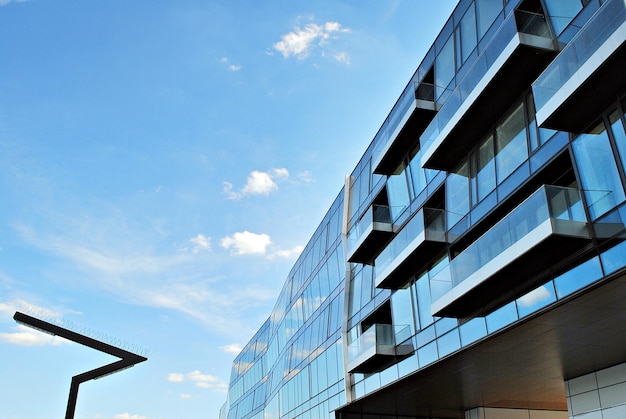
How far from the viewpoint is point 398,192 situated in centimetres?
2408

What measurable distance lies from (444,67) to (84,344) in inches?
572

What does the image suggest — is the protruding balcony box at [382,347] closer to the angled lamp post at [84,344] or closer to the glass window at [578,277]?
the glass window at [578,277]

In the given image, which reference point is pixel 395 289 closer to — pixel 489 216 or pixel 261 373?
pixel 489 216

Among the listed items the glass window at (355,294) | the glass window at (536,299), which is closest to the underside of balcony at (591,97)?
the glass window at (536,299)

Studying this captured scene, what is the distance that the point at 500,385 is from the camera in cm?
2102

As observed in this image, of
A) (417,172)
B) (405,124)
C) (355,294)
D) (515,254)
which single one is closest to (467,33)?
(405,124)

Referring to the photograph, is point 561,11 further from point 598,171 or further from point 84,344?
point 84,344

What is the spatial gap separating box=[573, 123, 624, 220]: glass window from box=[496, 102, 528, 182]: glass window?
220 cm

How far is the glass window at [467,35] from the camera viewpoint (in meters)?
19.0

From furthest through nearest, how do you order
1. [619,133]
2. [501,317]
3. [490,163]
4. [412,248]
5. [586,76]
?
1. [412,248]
2. [490,163]
3. [501,317]
4. [619,133]
5. [586,76]

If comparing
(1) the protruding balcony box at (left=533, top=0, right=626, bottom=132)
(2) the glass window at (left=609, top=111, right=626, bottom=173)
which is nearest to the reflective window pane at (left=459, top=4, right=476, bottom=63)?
(1) the protruding balcony box at (left=533, top=0, right=626, bottom=132)

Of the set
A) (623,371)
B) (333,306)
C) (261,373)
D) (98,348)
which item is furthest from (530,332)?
(261,373)

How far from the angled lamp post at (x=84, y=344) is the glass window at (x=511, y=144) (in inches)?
476

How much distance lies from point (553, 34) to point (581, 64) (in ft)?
8.85
